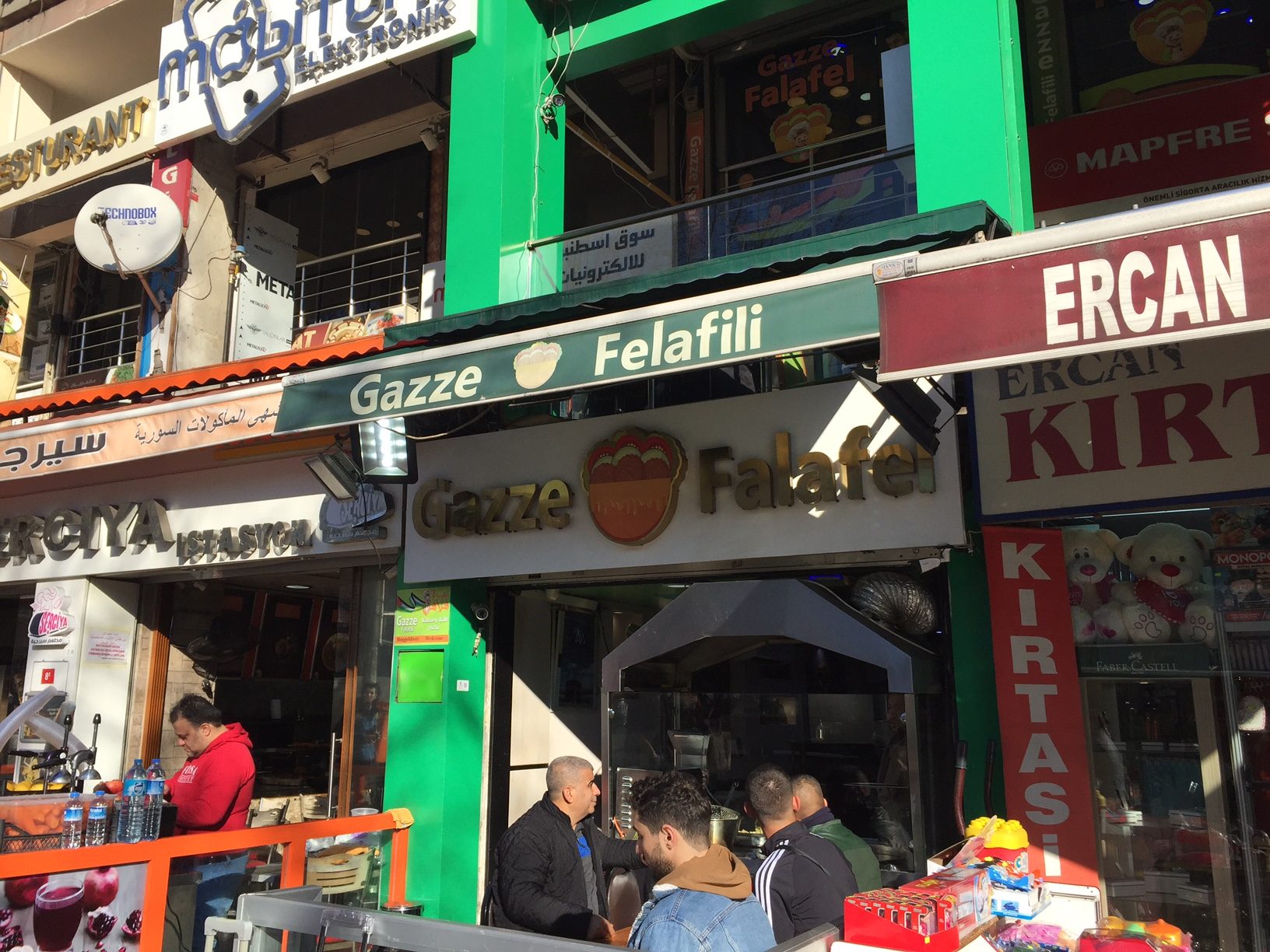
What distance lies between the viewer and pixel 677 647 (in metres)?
6.89

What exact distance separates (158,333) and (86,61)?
440 centimetres

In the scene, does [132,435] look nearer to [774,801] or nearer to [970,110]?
[774,801]

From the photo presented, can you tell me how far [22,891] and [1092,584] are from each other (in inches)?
214

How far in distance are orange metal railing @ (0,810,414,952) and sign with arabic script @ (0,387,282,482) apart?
319 centimetres

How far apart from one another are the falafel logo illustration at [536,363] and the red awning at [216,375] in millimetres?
2394

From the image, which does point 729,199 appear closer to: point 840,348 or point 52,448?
point 840,348

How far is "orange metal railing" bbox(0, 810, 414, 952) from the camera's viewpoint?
413 centimetres

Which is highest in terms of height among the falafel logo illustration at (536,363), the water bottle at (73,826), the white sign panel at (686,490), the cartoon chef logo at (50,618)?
the falafel logo illustration at (536,363)

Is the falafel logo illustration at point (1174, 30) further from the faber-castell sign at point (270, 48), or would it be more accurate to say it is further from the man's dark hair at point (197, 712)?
the man's dark hair at point (197, 712)

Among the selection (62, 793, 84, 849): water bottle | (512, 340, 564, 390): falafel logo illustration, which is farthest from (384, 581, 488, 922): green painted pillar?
(512, 340, 564, 390): falafel logo illustration

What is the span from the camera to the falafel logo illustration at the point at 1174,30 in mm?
8172

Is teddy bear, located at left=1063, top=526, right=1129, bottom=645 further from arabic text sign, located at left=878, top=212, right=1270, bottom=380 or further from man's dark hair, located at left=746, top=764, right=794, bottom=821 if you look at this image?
man's dark hair, located at left=746, top=764, right=794, bottom=821

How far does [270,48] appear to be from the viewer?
30.3ft

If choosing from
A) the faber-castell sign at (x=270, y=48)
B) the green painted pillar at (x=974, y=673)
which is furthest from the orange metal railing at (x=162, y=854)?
the faber-castell sign at (x=270, y=48)
